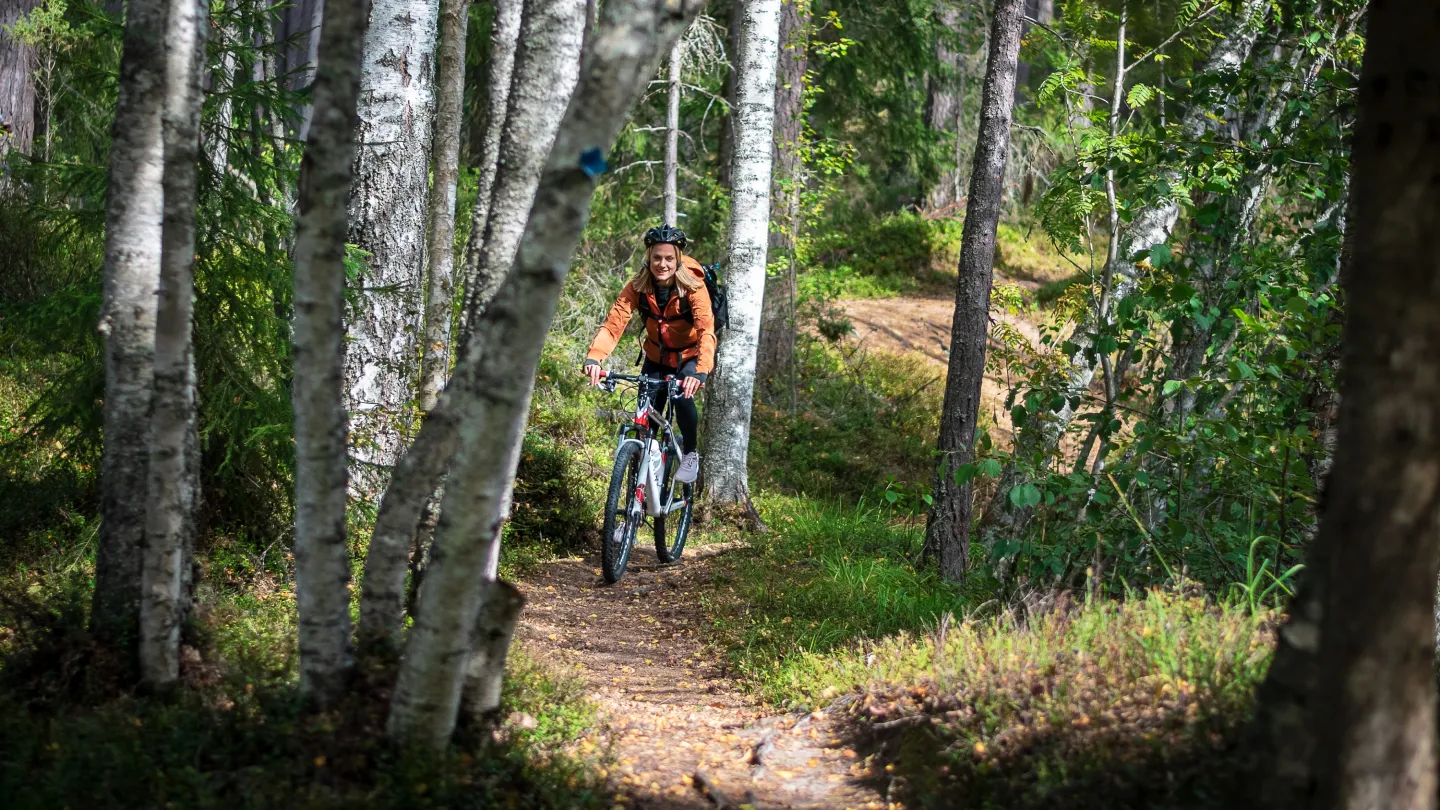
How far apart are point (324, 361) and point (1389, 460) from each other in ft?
9.64

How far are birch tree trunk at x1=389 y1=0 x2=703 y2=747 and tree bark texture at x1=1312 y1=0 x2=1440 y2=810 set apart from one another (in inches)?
75.1

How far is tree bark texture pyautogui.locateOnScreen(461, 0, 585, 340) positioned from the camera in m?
4.53

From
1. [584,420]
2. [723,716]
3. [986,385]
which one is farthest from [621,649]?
[986,385]

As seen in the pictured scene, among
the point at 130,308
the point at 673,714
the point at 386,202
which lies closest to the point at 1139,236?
the point at 386,202

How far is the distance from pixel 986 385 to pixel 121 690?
591 inches

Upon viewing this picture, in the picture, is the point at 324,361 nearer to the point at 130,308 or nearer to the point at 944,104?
the point at 130,308

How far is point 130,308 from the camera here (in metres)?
4.01

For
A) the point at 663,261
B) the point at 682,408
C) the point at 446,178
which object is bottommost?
the point at 682,408

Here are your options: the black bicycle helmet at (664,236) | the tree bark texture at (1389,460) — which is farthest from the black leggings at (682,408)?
the tree bark texture at (1389,460)

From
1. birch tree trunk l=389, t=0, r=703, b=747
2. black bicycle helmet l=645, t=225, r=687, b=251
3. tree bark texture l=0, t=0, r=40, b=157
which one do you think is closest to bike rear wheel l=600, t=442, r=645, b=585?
black bicycle helmet l=645, t=225, r=687, b=251

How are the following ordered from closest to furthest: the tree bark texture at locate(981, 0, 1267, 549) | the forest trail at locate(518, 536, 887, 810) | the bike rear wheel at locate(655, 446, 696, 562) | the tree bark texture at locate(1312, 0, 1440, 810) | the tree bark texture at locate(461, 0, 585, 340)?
the tree bark texture at locate(1312, 0, 1440, 810) → the forest trail at locate(518, 536, 887, 810) → the tree bark texture at locate(461, 0, 585, 340) → the tree bark texture at locate(981, 0, 1267, 549) → the bike rear wheel at locate(655, 446, 696, 562)

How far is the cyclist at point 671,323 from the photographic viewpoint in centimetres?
750

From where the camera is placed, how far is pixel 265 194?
6.11m

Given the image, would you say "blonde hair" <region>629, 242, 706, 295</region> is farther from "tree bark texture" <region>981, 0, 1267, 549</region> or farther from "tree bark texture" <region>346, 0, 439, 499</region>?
"tree bark texture" <region>981, 0, 1267, 549</region>
